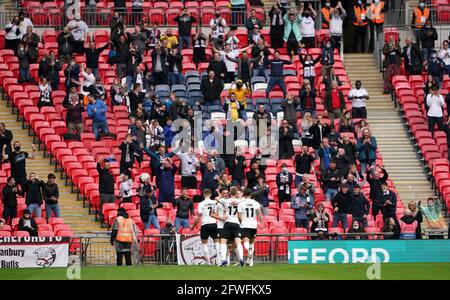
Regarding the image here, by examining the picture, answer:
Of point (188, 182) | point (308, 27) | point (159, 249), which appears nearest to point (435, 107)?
point (308, 27)

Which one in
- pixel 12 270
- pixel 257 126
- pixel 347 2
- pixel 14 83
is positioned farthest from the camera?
pixel 347 2

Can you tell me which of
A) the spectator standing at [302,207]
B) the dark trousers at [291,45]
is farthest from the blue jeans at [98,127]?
the dark trousers at [291,45]

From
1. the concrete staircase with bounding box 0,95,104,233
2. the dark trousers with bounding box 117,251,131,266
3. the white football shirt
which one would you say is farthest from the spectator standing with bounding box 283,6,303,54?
the white football shirt

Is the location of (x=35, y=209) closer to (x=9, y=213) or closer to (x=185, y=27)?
(x=9, y=213)

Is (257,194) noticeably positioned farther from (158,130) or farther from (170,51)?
(170,51)

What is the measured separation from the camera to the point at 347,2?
53469mm

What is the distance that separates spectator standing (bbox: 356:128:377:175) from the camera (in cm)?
4425

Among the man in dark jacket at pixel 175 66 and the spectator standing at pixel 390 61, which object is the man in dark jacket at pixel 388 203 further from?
the man in dark jacket at pixel 175 66

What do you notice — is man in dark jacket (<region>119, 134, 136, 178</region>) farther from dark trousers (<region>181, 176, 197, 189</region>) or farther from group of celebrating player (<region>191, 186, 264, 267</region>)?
group of celebrating player (<region>191, 186, 264, 267</region>)

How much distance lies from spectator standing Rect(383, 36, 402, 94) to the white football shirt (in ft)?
49.4

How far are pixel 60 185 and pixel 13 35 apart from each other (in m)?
6.44

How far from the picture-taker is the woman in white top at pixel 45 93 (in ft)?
149
